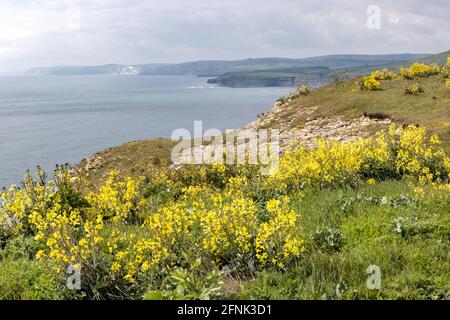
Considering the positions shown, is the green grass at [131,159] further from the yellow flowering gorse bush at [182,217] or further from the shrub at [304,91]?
the shrub at [304,91]

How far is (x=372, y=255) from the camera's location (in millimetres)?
7508

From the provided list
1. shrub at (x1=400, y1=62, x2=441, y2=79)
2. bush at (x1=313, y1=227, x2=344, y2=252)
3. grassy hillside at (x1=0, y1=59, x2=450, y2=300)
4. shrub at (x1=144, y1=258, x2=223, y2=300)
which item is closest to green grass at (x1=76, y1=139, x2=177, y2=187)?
grassy hillside at (x1=0, y1=59, x2=450, y2=300)

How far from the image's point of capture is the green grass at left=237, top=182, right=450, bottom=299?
6512mm

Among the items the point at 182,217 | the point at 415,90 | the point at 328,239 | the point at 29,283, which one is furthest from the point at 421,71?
the point at 29,283

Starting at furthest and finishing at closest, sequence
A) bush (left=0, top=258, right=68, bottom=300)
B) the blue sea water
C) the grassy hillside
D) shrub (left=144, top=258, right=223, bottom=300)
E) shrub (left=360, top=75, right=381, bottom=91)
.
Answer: the blue sea water, shrub (left=360, top=75, right=381, bottom=91), bush (left=0, top=258, right=68, bottom=300), the grassy hillside, shrub (left=144, top=258, right=223, bottom=300)

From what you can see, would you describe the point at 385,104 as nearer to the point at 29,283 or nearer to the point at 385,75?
the point at 385,75

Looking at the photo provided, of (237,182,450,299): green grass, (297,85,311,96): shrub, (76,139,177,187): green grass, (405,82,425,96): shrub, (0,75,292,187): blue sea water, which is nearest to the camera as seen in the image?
(237,182,450,299): green grass

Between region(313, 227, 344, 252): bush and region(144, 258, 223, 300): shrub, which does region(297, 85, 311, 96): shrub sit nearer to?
region(313, 227, 344, 252): bush

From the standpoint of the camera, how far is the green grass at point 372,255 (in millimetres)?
6512

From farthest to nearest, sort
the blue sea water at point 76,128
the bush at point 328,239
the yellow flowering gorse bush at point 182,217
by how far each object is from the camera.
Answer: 1. the blue sea water at point 76,128
2. the bush at point 328,239
3. the yellow flowering gorse bush at point 182,217

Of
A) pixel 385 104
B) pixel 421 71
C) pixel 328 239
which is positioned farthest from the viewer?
pixel 421 71

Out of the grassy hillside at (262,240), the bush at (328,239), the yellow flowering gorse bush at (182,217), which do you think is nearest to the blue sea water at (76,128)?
the yellow flowering gorse bush at (182,217)

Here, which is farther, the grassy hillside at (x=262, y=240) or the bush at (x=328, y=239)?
the bush at (x=328, y=239)
